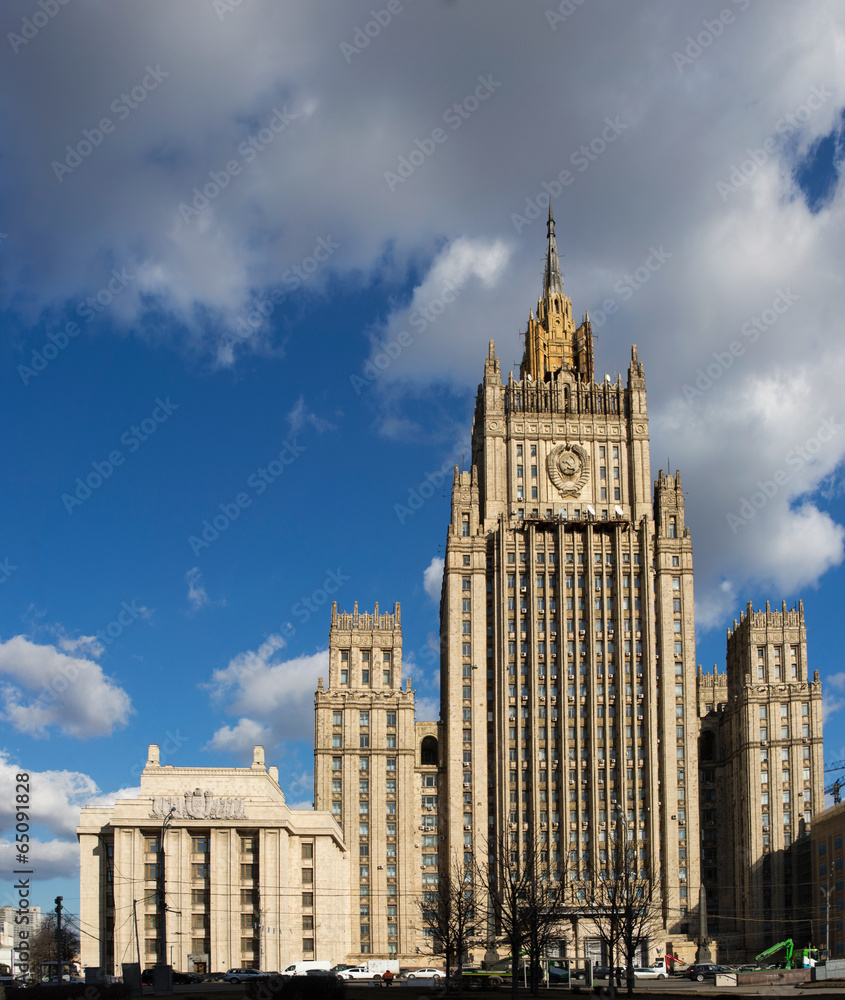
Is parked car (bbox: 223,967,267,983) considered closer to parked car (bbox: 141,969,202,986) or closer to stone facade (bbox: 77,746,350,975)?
parked car (bbox: 141,969,202,986)

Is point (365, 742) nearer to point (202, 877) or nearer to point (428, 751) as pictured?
point (428, 751)

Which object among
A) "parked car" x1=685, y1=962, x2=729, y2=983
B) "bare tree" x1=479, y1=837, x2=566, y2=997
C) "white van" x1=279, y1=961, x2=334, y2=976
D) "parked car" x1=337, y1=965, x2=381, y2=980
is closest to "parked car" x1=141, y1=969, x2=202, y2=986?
"white van" x1=279, y1=961, x2=334, y2=976

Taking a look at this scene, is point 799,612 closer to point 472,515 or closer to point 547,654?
point 547,654

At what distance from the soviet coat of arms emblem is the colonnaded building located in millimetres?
319

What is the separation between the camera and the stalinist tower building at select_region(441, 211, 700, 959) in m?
174

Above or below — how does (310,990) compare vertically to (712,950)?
above

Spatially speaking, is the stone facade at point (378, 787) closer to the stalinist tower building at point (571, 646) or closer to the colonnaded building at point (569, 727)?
the colonnaded building at point (569, 727)

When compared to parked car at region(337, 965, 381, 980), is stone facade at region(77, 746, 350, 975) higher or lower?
higher

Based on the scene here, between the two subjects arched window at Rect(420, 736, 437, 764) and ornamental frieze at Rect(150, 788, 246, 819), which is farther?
arched window at Rect(420, 736, 437, 764)

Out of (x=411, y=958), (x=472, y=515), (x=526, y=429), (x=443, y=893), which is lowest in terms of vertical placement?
(x=411, y=958)

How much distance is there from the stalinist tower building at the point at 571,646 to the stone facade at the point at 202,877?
27.9m

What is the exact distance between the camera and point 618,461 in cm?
19050

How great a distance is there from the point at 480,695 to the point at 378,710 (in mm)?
14099

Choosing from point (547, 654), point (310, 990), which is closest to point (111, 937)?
point (547, 654)
